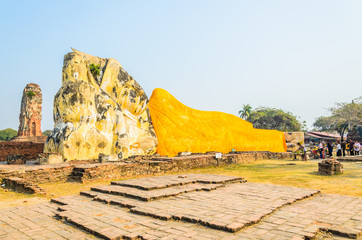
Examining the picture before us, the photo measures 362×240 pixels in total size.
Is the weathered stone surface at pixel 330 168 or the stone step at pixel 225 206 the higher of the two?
the weathered stone surface at pixel 330 168

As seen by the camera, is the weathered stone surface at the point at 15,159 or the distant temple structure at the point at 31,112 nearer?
the weathered stone surface at the point at 15,159

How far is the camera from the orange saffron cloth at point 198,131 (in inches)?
597

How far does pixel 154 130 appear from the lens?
1488 centimetres

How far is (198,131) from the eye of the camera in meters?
16.3

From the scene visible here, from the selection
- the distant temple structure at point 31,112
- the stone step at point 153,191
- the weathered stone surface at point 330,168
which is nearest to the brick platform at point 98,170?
the stone step at point 153,191

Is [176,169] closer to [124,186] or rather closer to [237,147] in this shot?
[124,186]

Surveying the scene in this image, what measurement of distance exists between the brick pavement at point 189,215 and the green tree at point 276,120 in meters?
31.6

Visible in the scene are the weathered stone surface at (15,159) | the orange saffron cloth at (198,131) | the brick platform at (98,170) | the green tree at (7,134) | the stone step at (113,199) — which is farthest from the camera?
the green tree at (7,134)

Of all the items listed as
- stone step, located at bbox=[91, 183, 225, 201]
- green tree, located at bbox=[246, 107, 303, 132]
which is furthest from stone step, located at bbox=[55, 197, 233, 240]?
green tree, located at bbox=[246, 107, 303, 132]

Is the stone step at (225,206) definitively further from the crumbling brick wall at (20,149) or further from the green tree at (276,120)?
the green tree at (276,120)

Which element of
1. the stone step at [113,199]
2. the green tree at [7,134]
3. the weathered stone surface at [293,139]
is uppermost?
the green tree at [7,134]

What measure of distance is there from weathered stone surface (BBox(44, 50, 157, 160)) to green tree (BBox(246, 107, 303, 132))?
25.2m

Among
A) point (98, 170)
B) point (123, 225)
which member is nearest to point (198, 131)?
point (98, 170)

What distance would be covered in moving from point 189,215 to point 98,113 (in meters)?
8.84
